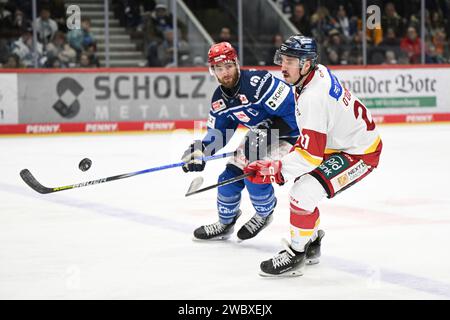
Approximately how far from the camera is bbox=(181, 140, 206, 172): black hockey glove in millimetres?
4836

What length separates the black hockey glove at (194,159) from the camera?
484 cm

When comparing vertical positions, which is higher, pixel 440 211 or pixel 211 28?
pixel 211 28

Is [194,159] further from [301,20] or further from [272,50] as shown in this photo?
[301,20]

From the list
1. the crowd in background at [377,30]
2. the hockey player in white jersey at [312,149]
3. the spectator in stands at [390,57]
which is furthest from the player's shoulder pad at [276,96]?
the spectator in stands at [390,57]

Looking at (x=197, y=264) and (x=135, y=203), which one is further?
(x=135, y=203)

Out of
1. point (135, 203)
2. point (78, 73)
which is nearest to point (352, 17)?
point (78, 73)

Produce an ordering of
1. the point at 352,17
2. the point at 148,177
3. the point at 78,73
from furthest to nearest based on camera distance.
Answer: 1. the point at 352,17
2. the point at 78,73
3. the point at 148,177

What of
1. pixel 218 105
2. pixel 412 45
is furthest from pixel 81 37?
pixel 218 105

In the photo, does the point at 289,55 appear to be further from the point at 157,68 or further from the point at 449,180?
the point at 157,68

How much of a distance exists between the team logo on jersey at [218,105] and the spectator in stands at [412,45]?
10.6 meters

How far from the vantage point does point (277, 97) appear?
483cm

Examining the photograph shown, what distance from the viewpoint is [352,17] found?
48.7 ft

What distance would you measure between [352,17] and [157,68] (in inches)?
140

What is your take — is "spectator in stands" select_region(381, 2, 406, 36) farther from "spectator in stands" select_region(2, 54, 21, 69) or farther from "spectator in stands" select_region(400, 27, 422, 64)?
"spectator in stands" select_region(2, 54, 21, 69)
